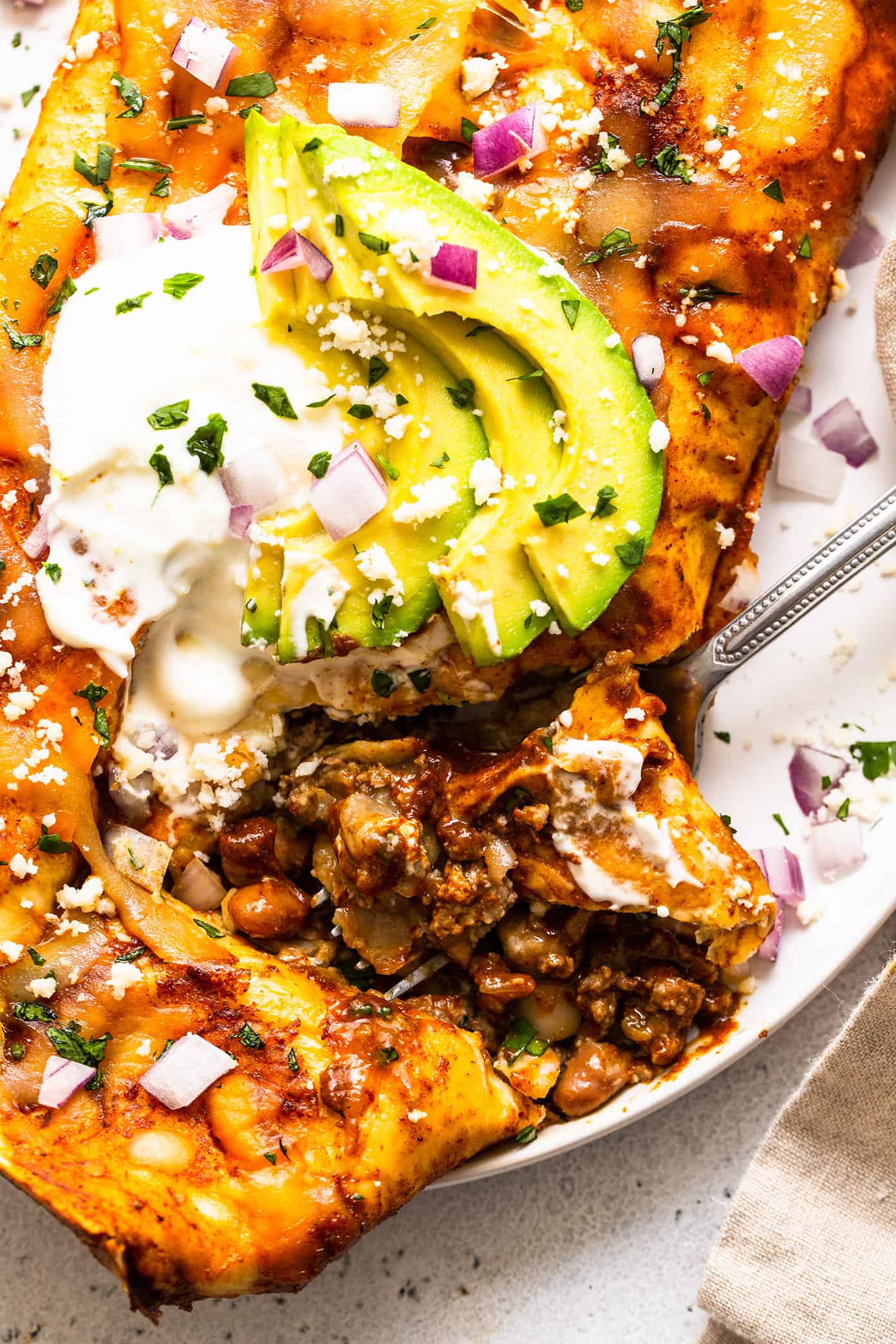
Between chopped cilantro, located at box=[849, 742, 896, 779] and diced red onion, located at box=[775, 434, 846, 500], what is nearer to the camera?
chopped cilantro, located at box=[849, 742, 896, 779]

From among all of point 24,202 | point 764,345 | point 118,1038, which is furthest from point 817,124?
point 118,1038

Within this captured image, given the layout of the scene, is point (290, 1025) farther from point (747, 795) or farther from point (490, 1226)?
point (747, 795)

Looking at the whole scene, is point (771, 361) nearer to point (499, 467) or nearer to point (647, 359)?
point (647, 359)

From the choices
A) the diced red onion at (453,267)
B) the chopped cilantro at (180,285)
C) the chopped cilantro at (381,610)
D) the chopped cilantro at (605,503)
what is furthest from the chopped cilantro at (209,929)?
the diced red onion at (453,267)

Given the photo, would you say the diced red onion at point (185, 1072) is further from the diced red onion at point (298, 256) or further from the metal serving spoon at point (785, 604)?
the diced red onion at point (298, 256)

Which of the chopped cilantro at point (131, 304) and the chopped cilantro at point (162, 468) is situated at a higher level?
the chopped cilantro at point (131, 304)

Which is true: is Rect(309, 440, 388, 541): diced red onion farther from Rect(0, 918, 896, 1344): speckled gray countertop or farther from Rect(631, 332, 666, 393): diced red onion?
Rect(0, 918, 896, 1344): speckled gray countertop

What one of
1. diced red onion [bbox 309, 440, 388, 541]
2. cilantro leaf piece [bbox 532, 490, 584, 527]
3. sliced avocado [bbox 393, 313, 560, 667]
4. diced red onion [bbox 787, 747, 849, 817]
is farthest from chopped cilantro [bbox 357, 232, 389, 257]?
diced red onion [bbox 787, 747, 849, 817]
